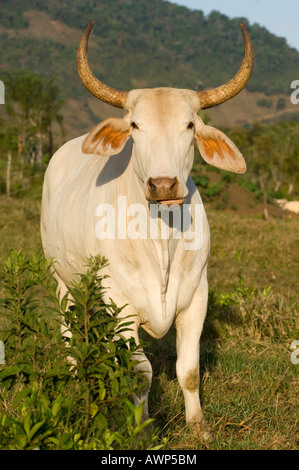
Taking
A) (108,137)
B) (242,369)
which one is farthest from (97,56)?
(108,137)

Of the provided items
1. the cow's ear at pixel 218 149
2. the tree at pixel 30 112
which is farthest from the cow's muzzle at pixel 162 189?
the tree at pixel 30 112

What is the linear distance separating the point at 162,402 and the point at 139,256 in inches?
36.0

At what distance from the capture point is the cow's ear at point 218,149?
3.40 meters

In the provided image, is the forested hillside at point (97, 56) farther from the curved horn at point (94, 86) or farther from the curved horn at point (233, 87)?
the curved horn at point (233, 87)

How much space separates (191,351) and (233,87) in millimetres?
1479

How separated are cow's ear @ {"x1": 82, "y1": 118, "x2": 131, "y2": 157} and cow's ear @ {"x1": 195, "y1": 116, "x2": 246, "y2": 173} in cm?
39

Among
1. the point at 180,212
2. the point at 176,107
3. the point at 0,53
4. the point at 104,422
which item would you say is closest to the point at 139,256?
the point at 180,212

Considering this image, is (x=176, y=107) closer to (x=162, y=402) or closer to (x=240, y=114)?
(x=162, y=402)

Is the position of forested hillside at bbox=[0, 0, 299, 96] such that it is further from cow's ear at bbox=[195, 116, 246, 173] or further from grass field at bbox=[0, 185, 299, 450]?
cow's ear at bbox=[195, 116, 246, 173]

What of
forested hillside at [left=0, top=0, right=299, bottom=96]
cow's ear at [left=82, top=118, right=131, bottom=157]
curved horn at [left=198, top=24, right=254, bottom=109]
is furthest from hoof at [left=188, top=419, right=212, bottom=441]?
forested hillside at [left=0, top=0, right=299, bottom=96]

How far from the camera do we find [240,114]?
15662 cm

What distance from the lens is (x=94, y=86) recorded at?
3.48 m

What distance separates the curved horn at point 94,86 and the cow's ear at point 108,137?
0.48ft

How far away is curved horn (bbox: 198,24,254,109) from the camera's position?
3.46 metres
